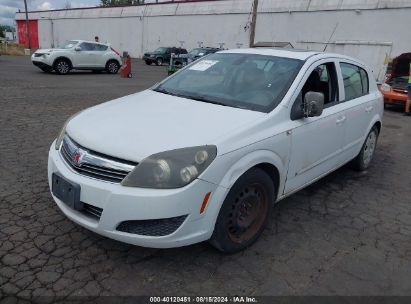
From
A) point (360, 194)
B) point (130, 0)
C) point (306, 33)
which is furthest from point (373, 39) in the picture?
point (130, 0)

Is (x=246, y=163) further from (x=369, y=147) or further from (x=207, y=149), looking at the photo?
(x=369, y=147)

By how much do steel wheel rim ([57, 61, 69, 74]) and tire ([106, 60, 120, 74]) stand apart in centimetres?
229

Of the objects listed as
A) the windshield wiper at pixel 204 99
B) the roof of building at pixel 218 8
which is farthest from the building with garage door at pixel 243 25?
the windshield wiper at pixel 204 99

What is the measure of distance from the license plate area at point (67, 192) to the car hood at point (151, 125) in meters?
0.31

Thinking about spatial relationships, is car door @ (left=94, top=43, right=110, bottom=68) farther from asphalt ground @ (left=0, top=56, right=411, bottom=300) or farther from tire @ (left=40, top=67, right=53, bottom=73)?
asphalt ground @ (left=0, top=56, right=411, bottom=300)

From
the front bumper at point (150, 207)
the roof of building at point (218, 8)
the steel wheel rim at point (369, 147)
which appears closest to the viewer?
the front bumper at point (150, 207)

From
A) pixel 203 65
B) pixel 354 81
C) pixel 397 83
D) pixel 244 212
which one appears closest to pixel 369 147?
pixel 354 81

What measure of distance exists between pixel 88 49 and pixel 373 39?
655 inches

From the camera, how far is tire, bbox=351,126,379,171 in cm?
511

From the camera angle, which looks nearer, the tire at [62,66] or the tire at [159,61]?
the tire at [62,66]

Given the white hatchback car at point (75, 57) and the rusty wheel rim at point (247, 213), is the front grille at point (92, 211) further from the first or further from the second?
the white hatchback car at point (75, 57)

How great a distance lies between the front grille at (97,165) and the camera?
8.37 ft

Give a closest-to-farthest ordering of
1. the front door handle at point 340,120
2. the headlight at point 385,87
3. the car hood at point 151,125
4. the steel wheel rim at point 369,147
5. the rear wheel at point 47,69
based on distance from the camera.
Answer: the car hood at point 151,125 < the front door handle at point 340,120 < the steel wheel rim at point 369,147 < the headlight at point 385,87 < the rear wheel at point 47,69

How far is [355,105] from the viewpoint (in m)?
4.42
